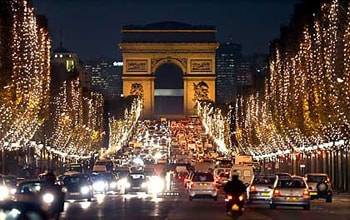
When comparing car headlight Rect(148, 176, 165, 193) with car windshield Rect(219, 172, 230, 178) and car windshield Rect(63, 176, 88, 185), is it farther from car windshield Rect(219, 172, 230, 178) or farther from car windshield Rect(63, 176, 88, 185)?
car windshield Rect(63, 176, 88, 185)

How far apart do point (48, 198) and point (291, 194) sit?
14540 millimetres

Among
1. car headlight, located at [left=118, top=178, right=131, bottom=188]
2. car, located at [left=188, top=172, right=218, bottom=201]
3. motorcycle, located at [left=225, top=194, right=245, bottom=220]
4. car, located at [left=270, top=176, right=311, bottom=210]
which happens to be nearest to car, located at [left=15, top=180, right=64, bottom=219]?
motorcycle, located at [left=225, top=194, right=245, bottom=220]

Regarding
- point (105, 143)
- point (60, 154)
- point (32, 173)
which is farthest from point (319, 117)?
point (105, 143)

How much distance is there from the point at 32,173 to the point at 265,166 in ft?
188

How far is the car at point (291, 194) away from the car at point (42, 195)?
12.3 m

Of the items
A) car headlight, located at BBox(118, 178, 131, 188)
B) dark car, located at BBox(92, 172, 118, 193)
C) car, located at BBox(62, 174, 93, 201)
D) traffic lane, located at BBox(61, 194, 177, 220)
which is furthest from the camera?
car headlight, located at BBox(118, 178, 131, 188)

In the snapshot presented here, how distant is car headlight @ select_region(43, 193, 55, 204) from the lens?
1713 inches

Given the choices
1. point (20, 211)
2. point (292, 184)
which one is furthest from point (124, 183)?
point (20, 211)

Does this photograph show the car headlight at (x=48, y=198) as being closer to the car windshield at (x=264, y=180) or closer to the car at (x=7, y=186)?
the car at (x=7, y=186)

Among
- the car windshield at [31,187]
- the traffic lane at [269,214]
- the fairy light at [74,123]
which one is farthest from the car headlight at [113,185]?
the car windshield at [31,187]

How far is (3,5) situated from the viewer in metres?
77.2

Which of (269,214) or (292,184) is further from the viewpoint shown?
(292,184)

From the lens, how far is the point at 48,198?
43781mm

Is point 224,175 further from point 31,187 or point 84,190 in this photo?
point 31,187
